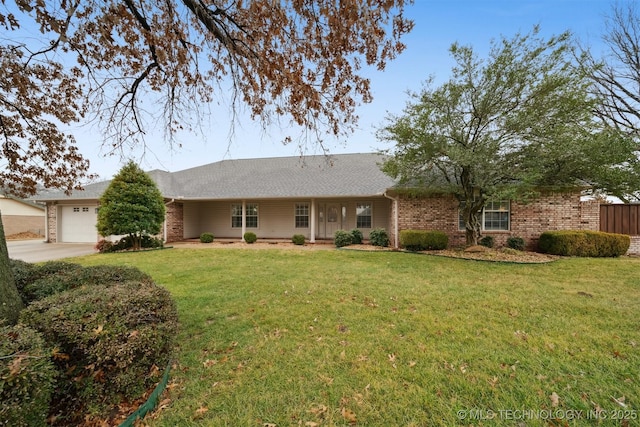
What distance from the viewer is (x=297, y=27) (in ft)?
12.9

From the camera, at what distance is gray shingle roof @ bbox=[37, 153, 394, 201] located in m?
13.5

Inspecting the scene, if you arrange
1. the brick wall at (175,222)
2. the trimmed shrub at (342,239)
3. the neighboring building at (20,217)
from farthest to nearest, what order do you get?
1. the neighboring building at (20,217)
2. the brick wall at (175,222)
3. the trimmed shrub at (342,239)

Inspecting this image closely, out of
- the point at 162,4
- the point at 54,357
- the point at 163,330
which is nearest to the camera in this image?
the point at 54,357

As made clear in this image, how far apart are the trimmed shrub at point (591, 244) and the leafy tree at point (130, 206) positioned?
15.8 meters

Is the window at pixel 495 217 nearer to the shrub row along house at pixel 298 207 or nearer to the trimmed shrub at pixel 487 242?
the shrub row along house at pixel 298 207

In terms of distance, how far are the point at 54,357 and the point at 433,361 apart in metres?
3.39

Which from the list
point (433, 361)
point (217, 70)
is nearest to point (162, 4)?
point (217, 70)

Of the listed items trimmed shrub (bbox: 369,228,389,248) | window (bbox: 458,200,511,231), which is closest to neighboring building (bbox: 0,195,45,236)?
trimmed shrub (bbox: 369,228,389,248)

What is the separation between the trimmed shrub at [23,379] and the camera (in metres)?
1.53

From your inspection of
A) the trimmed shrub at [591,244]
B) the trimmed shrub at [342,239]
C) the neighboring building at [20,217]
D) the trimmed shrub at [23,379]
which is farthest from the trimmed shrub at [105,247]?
the trimmed shrub at [591,244]

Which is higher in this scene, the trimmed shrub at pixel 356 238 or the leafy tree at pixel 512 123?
the leafy tree at pixel 512 123

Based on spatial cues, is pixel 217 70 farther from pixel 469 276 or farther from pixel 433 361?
pixel 469 276

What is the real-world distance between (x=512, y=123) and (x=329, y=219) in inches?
360

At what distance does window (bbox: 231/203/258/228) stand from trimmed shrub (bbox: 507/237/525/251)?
12248 millimetres
